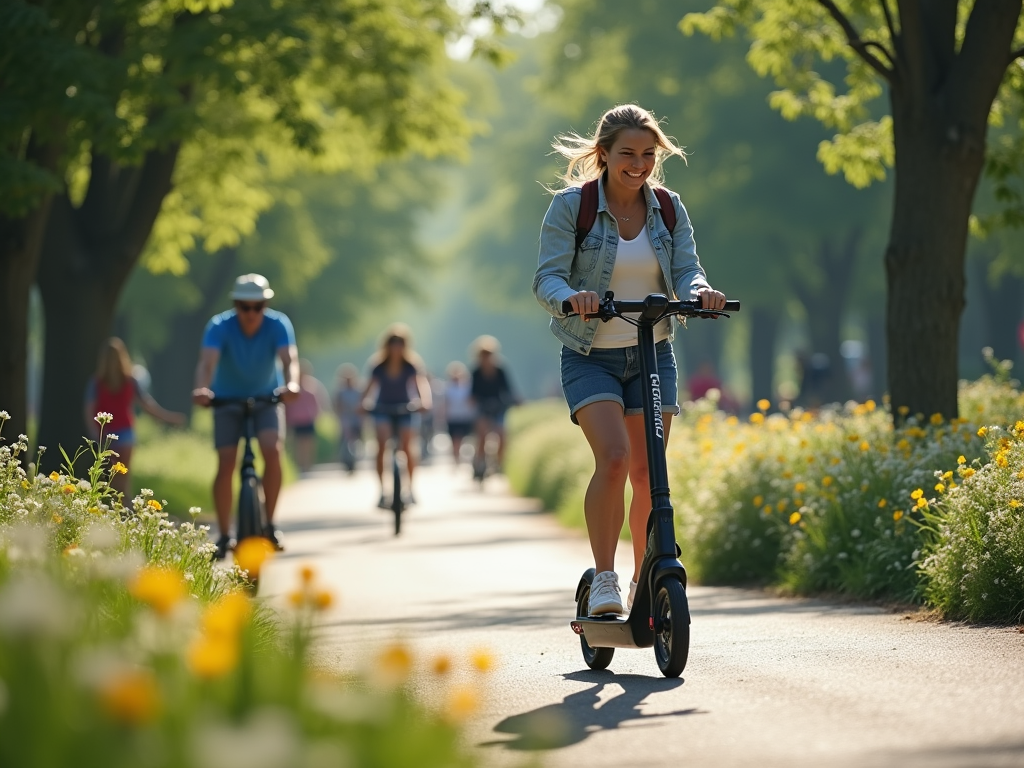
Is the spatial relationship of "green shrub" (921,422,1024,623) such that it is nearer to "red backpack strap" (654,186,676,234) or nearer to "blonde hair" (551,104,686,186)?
"red backpack strap" (654,186,676,234)

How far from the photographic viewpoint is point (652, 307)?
6277 millimetres

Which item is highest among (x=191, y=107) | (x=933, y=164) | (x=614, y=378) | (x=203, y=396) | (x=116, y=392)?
(x=191, y=107)

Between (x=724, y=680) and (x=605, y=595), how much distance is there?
1.91 feet

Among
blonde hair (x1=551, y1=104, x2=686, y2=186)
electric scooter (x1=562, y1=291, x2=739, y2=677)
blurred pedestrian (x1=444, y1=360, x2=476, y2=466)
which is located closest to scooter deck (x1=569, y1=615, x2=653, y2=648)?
electric scooter (x1=562, y1=291, x2=739, y2=677)

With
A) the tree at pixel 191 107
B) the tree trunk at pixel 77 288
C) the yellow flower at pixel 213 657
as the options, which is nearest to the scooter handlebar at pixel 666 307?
the yellow flower at pixel 213 657

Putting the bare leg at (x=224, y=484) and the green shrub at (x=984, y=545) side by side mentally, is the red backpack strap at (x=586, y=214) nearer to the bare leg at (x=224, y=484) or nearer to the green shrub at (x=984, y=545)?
the green shrub at (x=984, y=545)

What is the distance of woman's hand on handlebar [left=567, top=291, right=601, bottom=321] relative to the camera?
20.1 feet

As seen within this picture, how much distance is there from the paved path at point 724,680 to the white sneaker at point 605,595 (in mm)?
278

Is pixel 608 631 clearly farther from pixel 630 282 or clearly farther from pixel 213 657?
pixel 213 657

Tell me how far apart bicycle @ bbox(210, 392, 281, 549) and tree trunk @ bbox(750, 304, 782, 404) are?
33.7 metres

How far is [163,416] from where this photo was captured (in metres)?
15.0

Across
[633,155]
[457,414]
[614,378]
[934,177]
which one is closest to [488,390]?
[457,414]

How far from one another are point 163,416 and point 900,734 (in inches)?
432

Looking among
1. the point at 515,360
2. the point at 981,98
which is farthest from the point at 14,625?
the point at 515,360
